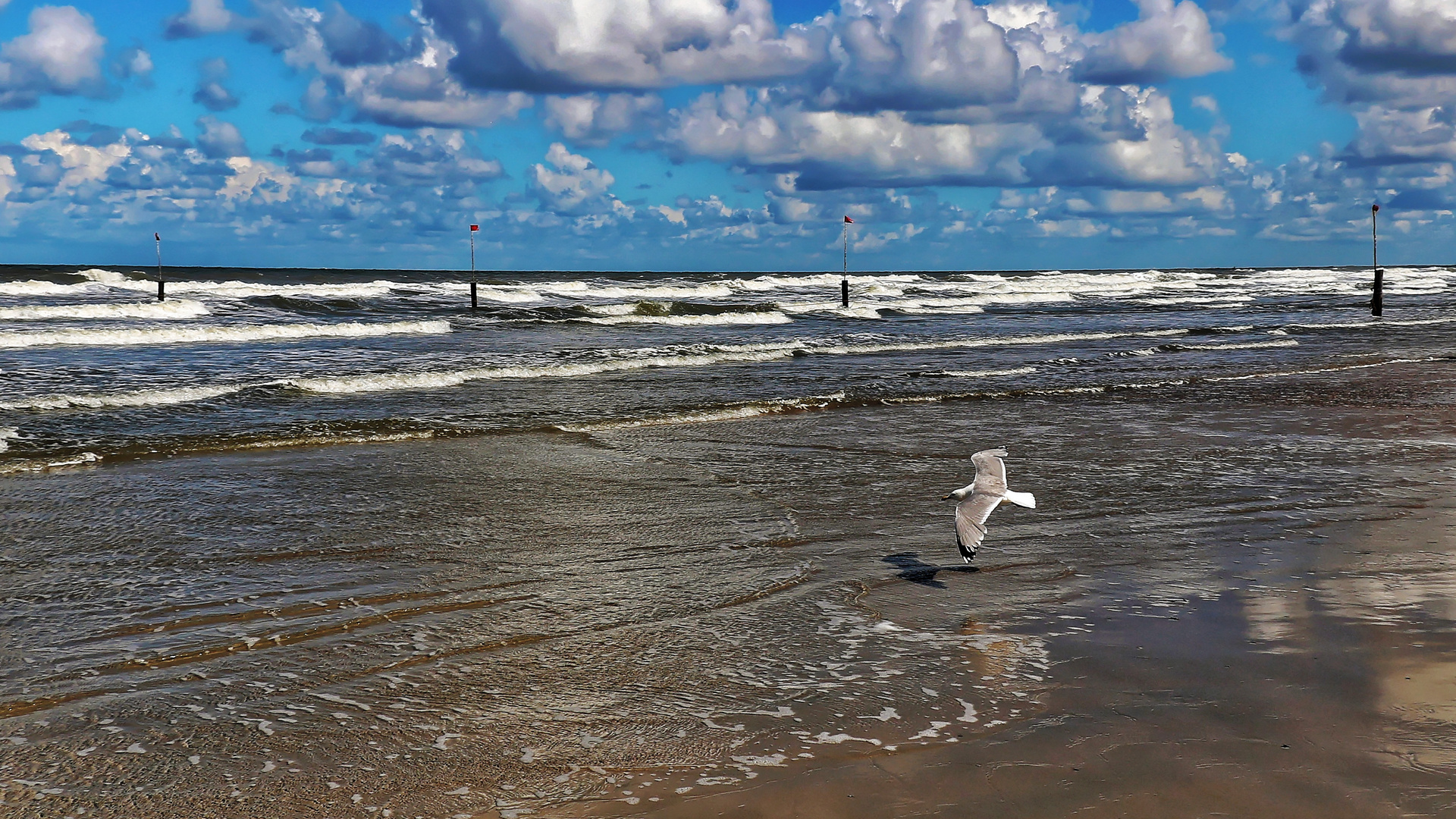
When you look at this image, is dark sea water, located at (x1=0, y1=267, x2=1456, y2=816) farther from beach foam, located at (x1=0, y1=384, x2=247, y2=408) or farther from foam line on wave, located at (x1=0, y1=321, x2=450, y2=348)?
foam line on wave, located at (x1=0, y1=321, x2=450, y2=348)

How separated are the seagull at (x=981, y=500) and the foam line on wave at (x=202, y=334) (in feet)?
72.0

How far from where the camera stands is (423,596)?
18.4 ft

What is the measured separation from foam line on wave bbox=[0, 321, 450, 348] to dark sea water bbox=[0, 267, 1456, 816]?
29.3 ft

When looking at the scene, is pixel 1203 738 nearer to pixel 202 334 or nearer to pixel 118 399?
pixel 118 399

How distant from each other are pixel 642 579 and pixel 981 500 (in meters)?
1.91

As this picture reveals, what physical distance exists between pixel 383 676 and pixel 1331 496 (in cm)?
682

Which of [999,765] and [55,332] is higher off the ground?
[55,332]

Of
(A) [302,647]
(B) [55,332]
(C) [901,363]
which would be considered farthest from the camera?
(B) [55,332]

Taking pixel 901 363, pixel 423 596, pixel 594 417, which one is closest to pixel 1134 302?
pixel 901 363

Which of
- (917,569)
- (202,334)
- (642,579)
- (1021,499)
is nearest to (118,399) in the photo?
(642,579)

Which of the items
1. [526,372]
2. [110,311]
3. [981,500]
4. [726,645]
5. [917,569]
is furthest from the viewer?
[110,311]

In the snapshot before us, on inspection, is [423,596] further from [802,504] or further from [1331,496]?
[1331,496]

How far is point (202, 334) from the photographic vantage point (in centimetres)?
2509

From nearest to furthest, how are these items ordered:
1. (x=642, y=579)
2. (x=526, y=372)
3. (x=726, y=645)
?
(x=726, y=645)
(x=642, y=579)
(x=526, y=372)
